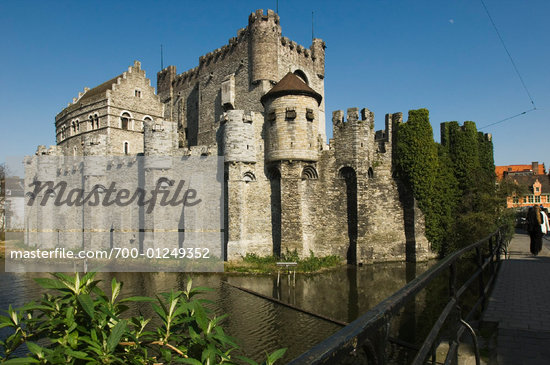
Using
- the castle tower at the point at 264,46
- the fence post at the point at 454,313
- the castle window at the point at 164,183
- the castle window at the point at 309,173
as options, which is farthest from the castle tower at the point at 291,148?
the fence post at the point at 454,313

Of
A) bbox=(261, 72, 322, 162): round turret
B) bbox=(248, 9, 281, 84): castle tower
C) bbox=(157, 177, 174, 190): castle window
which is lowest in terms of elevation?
bbox=(157, 177, 174, 190): castle window

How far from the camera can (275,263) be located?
20.9 m

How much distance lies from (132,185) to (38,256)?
1187cm

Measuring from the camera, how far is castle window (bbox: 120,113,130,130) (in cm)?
3491

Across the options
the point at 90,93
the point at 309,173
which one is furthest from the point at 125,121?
the point at 309,173

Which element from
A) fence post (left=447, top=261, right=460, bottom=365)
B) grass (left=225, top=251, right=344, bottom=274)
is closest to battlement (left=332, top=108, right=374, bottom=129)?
grass (left=225, top=251, right=344, bottom=274)

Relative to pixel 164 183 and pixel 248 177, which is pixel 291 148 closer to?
pixel 248 177

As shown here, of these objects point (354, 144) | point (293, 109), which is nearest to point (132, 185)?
point (293, 109)

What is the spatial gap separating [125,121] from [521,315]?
118ft

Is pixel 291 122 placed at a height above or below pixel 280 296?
above

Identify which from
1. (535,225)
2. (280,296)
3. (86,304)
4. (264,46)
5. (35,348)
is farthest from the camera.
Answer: (264,46)

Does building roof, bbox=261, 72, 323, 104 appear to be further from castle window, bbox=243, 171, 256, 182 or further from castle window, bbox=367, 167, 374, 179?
castle window, bbox=367, 167, 374, 179

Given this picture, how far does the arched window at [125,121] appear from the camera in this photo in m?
34.9

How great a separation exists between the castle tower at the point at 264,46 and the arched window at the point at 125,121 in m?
14.9
